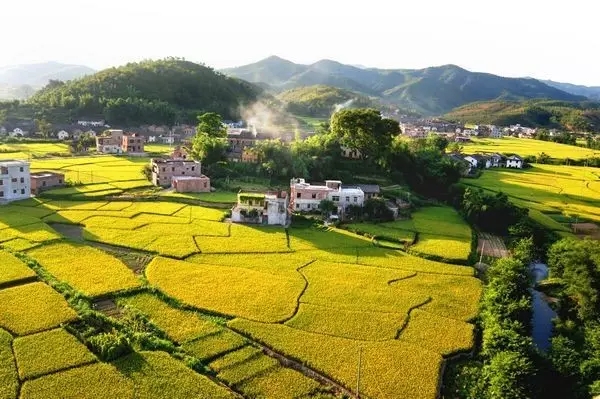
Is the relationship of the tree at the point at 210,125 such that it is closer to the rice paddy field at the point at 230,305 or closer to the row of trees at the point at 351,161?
the row of trees at the point at 351,161

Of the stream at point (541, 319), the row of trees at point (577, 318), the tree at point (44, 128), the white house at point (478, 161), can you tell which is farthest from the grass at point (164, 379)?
the tree at point (44, 128)

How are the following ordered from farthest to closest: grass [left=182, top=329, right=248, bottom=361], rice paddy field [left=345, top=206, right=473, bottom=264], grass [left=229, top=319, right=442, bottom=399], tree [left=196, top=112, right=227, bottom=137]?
1. tree [left=196, top=112, right=227, bottom=137]
2. rice paddy field [left=345, top=206, right=473, bottom=264]
3. grass [left=182, top=329, right=248, bottom=361]
4. grass [left=229, top=319, right=442, bottom=399]

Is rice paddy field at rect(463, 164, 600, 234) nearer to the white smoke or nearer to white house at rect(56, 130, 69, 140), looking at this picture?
white house at rect(56, 130, 69, 140)

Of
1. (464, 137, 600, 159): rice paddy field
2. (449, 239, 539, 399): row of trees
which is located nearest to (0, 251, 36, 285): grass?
(449, 239, 539, 399): row of trees

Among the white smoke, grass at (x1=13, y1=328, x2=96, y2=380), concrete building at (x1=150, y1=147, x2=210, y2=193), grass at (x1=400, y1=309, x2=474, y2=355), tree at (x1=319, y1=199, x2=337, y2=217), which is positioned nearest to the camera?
grass at (x1=13, y1=328, x2=96, y2=380)

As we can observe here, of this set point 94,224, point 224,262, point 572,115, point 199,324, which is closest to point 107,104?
point 94,224

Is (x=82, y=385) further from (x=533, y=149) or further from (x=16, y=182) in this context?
(x=533, y=149)
